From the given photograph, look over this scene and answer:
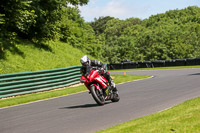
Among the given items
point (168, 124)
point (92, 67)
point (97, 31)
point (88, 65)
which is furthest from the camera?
point (97, 31)

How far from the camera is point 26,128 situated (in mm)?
7246

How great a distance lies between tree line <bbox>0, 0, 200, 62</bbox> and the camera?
2266 centimetres

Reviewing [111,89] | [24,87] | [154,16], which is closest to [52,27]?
[24,87]

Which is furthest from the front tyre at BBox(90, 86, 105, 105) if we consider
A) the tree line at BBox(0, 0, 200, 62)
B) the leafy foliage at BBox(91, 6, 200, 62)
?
the leafy foliage at BBox(91, 6, 200, 62)

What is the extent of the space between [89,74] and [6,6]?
14.3 metres

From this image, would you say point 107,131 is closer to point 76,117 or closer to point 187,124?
point 187,124

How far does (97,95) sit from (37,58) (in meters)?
17.4

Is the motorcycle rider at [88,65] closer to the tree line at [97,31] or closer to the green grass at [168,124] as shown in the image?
the green grass at [168,124]

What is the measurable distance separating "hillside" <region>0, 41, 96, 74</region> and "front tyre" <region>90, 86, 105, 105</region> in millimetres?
12459

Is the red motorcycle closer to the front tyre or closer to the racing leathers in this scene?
the front tyre

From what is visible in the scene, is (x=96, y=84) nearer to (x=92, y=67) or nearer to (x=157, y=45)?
(x=92, y=67)

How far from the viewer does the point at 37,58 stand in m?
26.2

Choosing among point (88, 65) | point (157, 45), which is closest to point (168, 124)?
point (88, 65)

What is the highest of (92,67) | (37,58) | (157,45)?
(157,45)
